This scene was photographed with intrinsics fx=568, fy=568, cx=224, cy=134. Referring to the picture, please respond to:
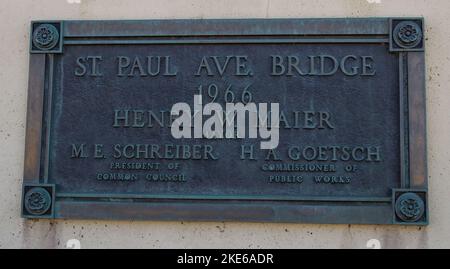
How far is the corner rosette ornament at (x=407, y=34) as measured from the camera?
13.0 ft

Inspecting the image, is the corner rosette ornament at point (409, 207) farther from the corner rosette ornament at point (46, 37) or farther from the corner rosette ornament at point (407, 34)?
the corner rosette ornament at point (46, 37)

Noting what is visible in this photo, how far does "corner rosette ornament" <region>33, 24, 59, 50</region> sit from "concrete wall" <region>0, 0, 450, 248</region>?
0.44 feet

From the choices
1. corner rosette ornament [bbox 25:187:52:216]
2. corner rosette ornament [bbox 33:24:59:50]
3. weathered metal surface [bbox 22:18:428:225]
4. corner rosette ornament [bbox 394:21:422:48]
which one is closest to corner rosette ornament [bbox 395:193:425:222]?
weathered metal surface [bbox 22:18:428:225]

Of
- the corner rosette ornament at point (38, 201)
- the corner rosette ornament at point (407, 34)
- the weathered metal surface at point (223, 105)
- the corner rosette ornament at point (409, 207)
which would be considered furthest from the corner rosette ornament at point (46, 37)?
the corner rosette ornament at point (409, 207)

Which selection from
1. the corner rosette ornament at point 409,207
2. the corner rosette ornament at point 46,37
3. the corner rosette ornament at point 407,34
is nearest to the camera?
the corner rosette ornament at point 409,207

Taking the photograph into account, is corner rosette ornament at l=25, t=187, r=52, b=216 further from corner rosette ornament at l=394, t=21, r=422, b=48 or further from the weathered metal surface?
corner rosette ornament at l=394, t=21, r=422, b=48

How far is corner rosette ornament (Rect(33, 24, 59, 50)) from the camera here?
421cm

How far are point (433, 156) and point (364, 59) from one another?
0.83 m

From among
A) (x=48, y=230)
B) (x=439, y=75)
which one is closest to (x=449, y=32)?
(x=439, y=75)

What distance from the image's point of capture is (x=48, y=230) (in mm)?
4137

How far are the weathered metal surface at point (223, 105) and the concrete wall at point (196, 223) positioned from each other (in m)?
0.11

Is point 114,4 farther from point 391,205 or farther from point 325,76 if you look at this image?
point 391,205

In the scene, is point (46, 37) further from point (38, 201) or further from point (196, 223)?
point (196, 223)

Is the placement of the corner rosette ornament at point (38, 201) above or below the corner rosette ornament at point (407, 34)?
below
